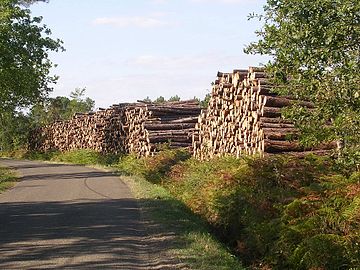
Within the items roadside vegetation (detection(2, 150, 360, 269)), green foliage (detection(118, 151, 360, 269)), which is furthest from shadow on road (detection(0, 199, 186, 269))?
green foliage (detection(118, 151, 360, 269))

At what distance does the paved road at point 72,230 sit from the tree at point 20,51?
9937 mm

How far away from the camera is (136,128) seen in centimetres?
3011

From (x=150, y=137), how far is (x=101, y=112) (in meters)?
11.0

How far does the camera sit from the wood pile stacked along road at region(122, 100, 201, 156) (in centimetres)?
2681

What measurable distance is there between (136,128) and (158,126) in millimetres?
2828

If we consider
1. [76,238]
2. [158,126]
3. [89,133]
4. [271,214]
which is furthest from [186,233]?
[89,133]

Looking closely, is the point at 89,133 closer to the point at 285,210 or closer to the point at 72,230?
the point at 72,230

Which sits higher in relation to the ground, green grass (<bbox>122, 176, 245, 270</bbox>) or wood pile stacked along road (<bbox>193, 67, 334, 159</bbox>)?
wood pile stacked along road (<bbox>193, 67, 334, 159</bbox>)

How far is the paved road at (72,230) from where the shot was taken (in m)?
8.80

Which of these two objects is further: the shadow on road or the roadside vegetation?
the roadside vegetation

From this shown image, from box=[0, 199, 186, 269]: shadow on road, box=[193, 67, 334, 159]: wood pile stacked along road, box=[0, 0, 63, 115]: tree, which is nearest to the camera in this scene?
box=[0, 199, 186, 269]: shadow on road

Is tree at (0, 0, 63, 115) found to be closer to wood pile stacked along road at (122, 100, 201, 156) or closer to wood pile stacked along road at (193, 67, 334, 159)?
wood pile stacked along road at (122, 100, 201, 156)

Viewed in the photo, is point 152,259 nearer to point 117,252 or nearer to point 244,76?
point 117,252

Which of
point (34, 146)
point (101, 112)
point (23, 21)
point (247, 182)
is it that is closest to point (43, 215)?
point (247, 182)
